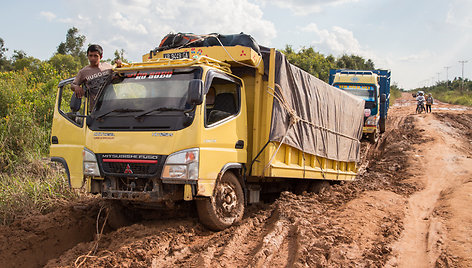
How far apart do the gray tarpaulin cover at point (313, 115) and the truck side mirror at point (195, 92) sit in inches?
64.3

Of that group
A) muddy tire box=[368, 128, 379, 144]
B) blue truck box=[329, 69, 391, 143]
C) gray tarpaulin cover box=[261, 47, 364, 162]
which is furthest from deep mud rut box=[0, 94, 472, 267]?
muddy tire box=[368, 128, 379, 144]

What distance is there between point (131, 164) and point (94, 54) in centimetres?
221

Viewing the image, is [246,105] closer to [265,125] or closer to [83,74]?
[265,125]

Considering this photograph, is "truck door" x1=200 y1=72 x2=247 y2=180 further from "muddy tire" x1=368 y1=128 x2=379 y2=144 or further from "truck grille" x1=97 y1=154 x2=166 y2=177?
"muddy tire" x1=368 y1=128 x2=379 y2=144

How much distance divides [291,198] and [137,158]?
335cm

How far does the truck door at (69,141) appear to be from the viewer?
6148mm

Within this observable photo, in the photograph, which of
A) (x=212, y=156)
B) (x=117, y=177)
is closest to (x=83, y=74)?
(x=117, y=177)

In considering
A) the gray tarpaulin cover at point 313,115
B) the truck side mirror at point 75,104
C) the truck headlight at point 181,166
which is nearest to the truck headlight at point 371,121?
the gray tarpaulin cover at point 313,115

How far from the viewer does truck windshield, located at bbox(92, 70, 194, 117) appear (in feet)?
17.5

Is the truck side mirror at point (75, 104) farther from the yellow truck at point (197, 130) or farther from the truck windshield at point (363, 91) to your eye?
the truck windshield at point (363, 91)

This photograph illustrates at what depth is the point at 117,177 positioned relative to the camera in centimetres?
542

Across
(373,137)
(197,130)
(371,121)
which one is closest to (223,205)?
(197,130)

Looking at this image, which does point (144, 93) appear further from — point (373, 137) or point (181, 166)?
point (373, 137)

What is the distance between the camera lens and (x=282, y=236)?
213 inches
